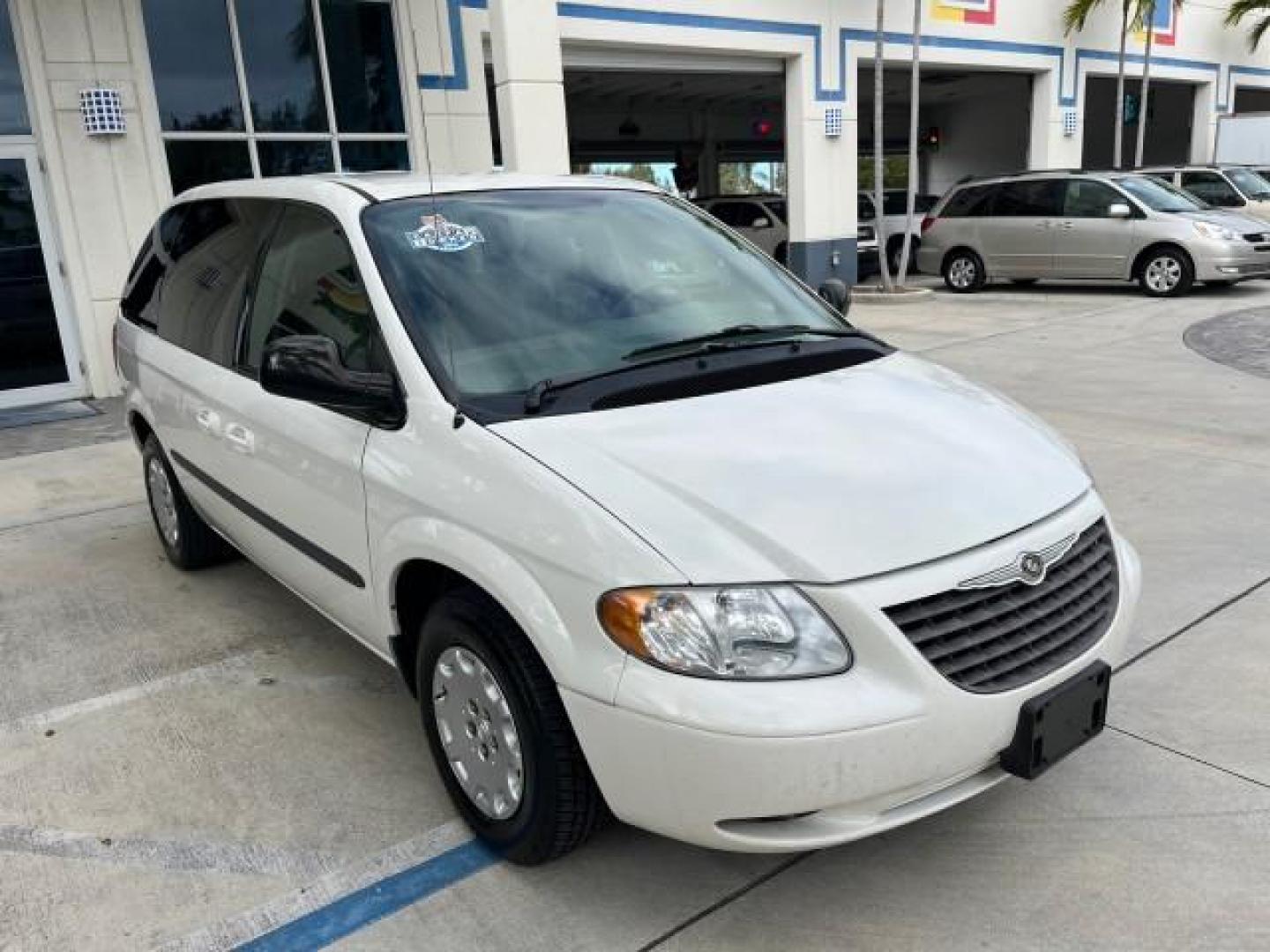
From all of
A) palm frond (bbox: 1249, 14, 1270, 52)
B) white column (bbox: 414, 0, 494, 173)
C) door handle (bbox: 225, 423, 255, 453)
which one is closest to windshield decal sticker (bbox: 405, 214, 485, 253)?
door handle (bbox: 225, 423, 255, 453)

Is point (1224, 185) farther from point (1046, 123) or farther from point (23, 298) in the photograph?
point (23, 298)

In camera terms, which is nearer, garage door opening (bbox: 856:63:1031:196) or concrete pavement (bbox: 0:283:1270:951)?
concrete pavement (bbox: 0:283:1270:951)

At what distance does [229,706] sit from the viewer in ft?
12.0

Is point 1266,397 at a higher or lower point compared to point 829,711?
lower

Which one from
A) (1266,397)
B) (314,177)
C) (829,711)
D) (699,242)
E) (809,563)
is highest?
(314,177)

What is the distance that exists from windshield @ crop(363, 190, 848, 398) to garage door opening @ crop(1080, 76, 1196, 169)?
27594 millimetres

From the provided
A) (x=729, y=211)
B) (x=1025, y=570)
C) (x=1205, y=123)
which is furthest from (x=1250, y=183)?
(x=1025, y=570)

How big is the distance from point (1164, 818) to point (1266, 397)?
6.01 meters

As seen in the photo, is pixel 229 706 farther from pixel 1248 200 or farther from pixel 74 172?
pixel 1248 200

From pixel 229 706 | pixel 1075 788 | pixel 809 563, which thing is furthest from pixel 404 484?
pixel 1075 788

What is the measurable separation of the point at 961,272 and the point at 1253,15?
14544 mm

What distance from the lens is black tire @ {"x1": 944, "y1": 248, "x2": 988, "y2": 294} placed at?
615 inches

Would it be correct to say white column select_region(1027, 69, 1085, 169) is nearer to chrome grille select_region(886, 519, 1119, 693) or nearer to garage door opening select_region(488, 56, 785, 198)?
garage door opening select_region(488, 56, 785, 198)

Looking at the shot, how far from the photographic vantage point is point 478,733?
2.68 meters
